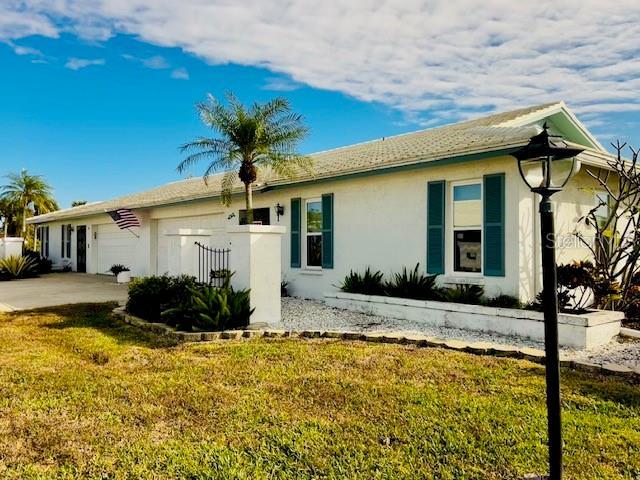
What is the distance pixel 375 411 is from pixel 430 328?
172 inches

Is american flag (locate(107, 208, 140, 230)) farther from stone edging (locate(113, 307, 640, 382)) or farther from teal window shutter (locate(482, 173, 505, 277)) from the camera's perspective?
teal window shutter (locate(482, 173, 505, 277))

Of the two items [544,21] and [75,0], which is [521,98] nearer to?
[544,21]

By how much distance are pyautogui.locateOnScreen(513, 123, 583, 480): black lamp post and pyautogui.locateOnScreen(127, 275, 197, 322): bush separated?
271 inches

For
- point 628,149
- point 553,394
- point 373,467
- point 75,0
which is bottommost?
point 373,467

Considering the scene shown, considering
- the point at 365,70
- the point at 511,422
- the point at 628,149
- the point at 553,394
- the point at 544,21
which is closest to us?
the point at 553,394

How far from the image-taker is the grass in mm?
3369

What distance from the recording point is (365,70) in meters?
11.7

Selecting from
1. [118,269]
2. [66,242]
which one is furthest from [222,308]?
[66,242]

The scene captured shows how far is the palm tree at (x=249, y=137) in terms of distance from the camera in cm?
984

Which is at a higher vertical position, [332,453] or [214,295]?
[214,295]

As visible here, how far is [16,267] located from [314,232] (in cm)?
1572

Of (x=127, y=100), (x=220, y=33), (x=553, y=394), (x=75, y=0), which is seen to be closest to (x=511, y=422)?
(x=553, y=394)

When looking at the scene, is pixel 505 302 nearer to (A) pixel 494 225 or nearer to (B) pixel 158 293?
(A) pixel 494 225

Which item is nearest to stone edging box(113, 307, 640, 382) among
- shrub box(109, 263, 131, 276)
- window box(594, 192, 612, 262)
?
window box(594, 192, 612, 262)
